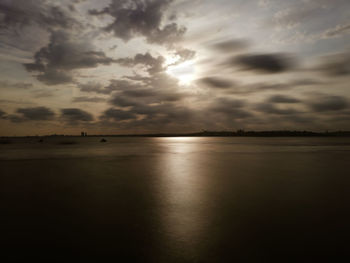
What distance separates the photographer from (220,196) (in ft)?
39.3

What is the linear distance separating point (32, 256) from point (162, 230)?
3767 millimetres

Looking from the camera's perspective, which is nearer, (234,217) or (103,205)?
(234,217)

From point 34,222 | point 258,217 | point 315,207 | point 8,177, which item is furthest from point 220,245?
point 8,177

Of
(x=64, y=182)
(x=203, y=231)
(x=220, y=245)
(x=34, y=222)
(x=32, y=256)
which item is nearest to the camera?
(x=32, y=256)

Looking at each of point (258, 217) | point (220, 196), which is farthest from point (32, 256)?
point (220, 196)

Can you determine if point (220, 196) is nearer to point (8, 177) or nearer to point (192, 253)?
point (192, 253)

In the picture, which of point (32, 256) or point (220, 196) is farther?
point (220, 196)

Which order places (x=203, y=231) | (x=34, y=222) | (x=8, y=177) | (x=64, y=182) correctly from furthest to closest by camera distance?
(x=8, y=177) → (x=64, y=182) → (x=34, y=222) → (x=203, y=231)

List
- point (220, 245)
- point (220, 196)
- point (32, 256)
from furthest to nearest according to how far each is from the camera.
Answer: point (220, 196) < point (220, 245) < point (32, 256)

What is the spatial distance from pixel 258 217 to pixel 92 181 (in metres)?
12.2

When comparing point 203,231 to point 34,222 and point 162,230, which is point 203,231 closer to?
point 162,230

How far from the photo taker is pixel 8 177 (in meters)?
17.7

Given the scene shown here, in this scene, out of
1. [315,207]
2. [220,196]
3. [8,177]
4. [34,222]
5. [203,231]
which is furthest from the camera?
[8,177]

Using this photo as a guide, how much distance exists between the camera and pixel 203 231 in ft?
24.4
